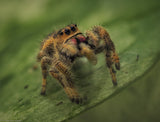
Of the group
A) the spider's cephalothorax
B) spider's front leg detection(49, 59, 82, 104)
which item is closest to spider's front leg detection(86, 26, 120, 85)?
the spider's cephalothorax

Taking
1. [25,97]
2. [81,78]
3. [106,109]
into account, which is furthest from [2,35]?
[106,109]

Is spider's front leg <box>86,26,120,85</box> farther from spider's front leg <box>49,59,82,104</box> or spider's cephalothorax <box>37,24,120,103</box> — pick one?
spider's front leg <box>49,59,82,104</box>

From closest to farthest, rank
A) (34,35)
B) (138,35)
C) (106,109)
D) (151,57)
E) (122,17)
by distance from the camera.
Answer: (106,109) → (151,57) → (138,35) → (122,17) → (34,35)

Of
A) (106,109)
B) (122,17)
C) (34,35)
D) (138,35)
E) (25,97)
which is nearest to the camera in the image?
(106,109)

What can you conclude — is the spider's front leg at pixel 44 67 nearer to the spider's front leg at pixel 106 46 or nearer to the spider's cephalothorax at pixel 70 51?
the spider's cephalothorax at pixel 70 51

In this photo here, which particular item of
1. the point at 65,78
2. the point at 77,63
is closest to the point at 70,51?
the point at 65,78

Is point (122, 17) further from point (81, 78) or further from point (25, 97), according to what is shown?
point (25, 97)
